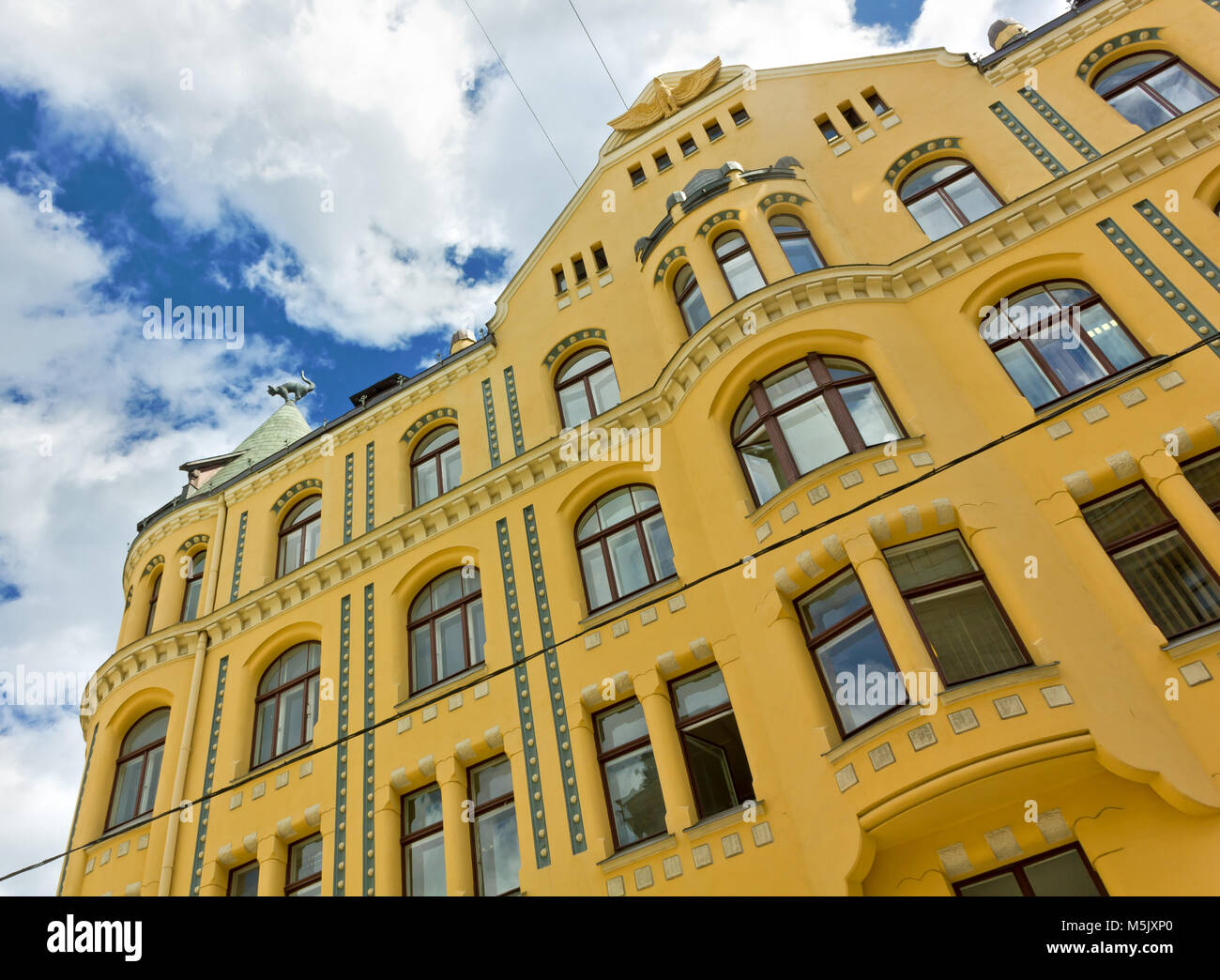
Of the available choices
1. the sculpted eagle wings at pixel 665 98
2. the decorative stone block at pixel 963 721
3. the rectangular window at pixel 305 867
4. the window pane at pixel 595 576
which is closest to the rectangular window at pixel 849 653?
the decorative stone block at pixel 963 721

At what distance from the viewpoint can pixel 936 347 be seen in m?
14.0

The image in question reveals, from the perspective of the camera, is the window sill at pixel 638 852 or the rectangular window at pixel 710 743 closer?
the window sill at pixel 638 852

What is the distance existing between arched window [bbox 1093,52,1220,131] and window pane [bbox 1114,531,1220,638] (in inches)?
316

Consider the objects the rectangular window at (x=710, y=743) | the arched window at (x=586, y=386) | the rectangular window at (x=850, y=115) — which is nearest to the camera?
the rectangular window at (x=710, y=743)

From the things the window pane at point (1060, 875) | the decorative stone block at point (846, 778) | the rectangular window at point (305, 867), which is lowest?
the window pane at point (1060, 875)

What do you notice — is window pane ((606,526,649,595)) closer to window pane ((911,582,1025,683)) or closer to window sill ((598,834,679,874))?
window sill ((598,834,679,874))

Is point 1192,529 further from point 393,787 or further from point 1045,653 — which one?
point 393,787

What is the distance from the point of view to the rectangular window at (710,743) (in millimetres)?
11789

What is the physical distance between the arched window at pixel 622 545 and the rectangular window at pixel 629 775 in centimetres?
198

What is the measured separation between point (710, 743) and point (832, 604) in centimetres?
242

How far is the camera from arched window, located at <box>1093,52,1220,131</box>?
15617 mm

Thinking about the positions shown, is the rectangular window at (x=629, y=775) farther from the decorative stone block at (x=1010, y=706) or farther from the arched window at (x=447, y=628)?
the decorative stone block at (x=1010, y=706)
